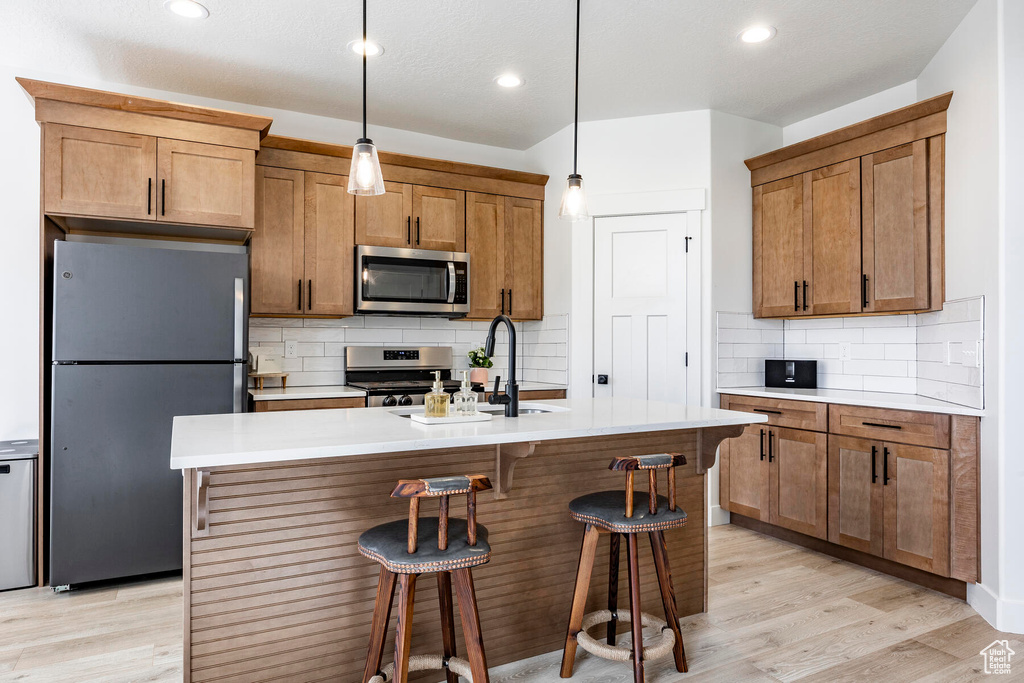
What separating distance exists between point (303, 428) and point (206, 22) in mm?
2141

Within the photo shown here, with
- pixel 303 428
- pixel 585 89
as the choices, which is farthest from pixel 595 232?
pixel 303 428

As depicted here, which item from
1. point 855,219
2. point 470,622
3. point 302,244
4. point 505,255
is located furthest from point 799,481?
point 302,244

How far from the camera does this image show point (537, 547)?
7.43ft

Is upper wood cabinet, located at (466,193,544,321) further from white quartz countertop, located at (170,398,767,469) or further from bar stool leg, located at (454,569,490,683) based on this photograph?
bar stool leg, located at (454,569,490,683)

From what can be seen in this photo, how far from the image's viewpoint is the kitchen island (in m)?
1.73

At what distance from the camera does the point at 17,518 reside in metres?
2.93

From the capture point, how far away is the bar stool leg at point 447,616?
1.85 metres

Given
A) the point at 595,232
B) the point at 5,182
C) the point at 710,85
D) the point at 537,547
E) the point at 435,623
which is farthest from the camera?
the point at 595,232

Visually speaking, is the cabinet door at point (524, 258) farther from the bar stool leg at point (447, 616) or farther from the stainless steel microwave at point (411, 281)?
the bar stool leg at point (447, 616)

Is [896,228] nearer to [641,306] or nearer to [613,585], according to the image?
[641,306]

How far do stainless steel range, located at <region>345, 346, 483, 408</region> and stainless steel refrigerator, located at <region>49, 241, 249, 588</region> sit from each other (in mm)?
1007

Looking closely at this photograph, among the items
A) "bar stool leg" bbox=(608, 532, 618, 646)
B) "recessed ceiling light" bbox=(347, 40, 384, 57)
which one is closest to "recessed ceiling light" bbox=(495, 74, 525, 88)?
"recessed ceiling light" bbox=(347, 40, 384, 57)

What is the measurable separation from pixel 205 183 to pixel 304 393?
1253mm

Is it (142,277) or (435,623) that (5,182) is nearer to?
(142,277)
